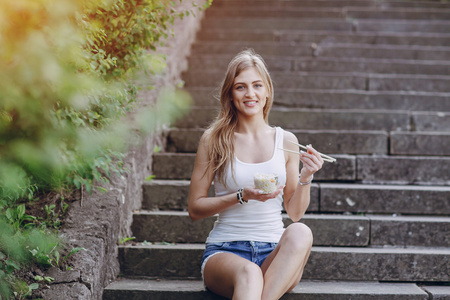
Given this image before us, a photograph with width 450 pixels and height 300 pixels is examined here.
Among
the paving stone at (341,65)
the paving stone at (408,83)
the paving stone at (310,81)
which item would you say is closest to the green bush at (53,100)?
the paving stone at (310,81)

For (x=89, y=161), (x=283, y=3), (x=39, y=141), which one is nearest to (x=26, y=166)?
(x=39, y=141)

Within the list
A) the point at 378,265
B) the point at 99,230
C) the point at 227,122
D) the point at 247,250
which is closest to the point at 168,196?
the point at 99,230

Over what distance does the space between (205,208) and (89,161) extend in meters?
0.86

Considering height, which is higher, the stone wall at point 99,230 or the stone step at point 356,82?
the stone step at point 356,82

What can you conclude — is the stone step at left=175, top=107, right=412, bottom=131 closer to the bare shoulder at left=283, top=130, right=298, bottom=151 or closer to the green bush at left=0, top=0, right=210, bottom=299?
the green bush at left=0, top=0, right=210, bottom=299

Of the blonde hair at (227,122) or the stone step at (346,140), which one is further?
the stone step at (346,140)

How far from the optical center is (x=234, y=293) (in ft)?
8.11

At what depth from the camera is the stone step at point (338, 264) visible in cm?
325

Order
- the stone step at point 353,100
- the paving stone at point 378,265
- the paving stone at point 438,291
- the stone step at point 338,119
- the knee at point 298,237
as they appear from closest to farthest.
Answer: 1. the knee at point 298,237
2. the paving stone at point 438,291
3. the paving stone at point 378,265
4. the stone step at point 338,119
5. the stone step at point 353,100

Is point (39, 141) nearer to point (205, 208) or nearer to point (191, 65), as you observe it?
point (205, 208)

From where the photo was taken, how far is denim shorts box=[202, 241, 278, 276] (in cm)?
275

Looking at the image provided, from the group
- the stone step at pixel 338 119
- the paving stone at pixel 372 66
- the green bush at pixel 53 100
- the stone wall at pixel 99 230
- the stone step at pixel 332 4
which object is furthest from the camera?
the stone step at pixel 332 4

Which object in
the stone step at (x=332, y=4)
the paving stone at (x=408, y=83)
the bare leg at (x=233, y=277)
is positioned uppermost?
the stone step at (x=332, y=4)

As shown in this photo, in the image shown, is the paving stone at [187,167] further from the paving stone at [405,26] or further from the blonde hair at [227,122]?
the paving stone at [405,26]
